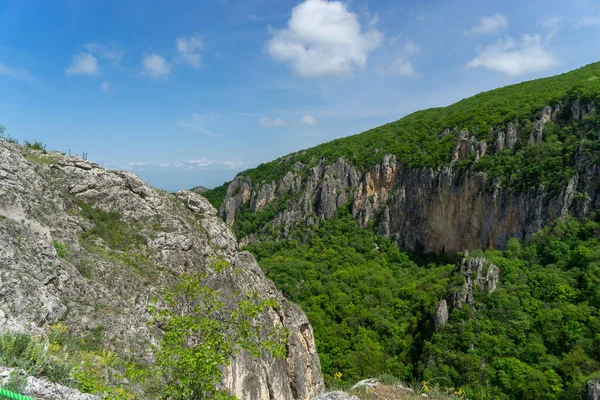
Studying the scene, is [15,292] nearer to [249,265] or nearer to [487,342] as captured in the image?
[249,265]

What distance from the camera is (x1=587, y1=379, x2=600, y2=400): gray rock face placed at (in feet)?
72.9

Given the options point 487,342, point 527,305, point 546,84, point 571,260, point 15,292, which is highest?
point 546,84

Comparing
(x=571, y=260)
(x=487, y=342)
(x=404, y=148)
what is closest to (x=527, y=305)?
(x=487, y=342)

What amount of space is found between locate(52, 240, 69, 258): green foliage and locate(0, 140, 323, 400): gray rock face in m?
0.14

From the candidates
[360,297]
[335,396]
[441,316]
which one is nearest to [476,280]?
[441,316]

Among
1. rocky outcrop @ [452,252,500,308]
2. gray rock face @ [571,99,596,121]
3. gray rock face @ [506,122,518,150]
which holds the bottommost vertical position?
rocky outcrop @ [452,252,500,308]

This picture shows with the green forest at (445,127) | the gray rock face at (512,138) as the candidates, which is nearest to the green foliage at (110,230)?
the gray rock face at (512,138)

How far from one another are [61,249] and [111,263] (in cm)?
166

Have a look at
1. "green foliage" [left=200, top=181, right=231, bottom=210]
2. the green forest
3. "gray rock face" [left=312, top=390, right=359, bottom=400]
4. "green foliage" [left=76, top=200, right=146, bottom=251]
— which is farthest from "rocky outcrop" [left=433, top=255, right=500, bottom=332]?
"green foliage" [left=200, top=181, right=231, bottom=210]

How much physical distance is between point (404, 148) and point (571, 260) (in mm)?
40777

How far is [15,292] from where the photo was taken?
923 cm

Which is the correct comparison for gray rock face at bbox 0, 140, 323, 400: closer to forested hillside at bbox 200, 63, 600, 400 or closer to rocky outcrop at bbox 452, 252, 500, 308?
forested hillside at bbox 200, 63, 600, 400

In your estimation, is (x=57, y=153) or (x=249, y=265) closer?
(x=57, y=153)

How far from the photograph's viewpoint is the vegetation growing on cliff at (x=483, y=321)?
28.5 metres
